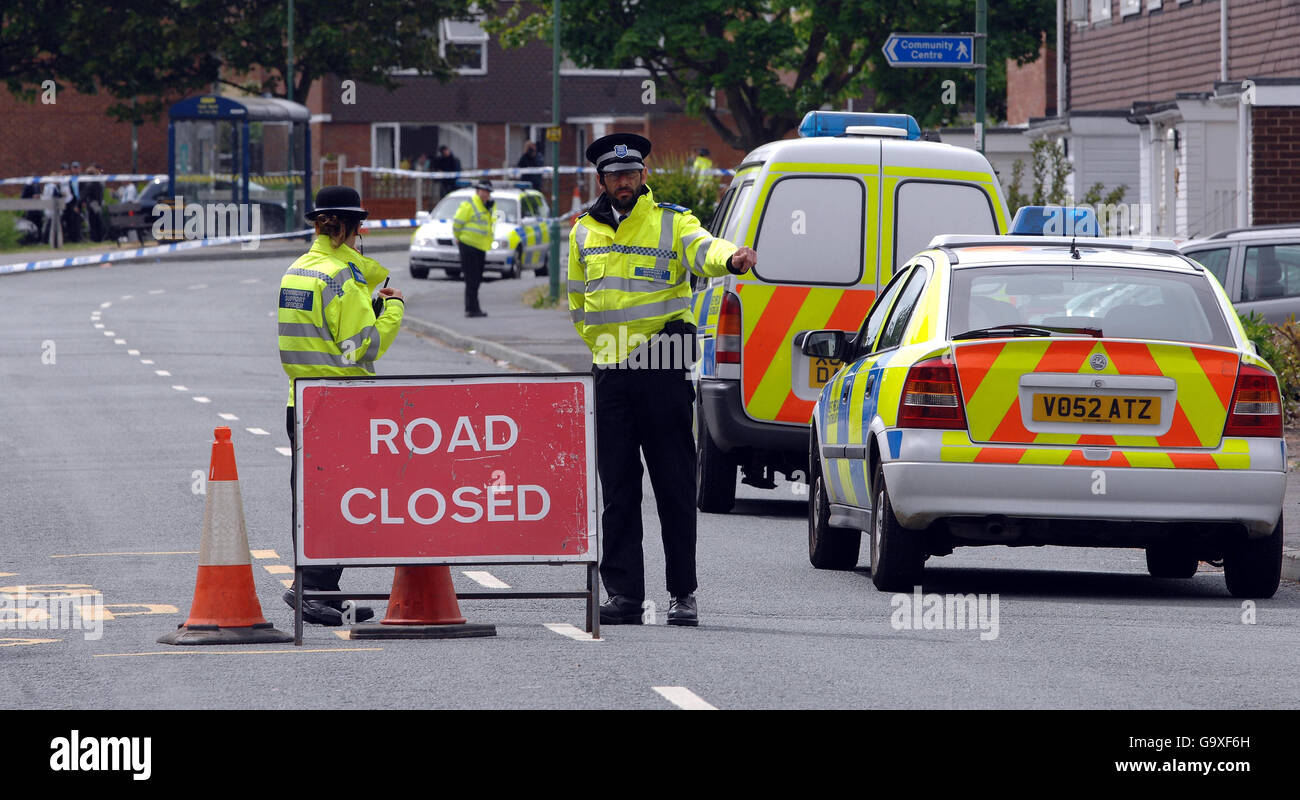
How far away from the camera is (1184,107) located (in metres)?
29.6

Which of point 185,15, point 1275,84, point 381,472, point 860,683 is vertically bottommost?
point 860,683

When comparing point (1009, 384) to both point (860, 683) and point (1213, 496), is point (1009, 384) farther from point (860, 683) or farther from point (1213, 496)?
point (860, 683)

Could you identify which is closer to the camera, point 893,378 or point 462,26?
point 893,378

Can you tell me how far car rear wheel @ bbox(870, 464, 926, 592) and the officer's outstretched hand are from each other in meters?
1.67

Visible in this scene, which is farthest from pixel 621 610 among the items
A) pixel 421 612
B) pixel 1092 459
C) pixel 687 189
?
pixel 687 189

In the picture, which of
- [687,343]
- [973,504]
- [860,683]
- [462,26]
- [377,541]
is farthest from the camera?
[462,26]

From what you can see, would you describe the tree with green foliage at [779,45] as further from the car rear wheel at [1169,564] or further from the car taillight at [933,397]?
the car taillight at [933,397]

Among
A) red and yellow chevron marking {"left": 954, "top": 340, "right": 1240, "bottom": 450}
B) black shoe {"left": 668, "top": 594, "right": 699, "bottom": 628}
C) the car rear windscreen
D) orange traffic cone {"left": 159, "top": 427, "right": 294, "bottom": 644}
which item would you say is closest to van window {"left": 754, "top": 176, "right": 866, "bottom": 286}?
the car rear windscreen

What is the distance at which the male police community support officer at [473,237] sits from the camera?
30.8m

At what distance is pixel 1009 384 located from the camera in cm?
1031

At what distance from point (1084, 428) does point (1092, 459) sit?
14 cm

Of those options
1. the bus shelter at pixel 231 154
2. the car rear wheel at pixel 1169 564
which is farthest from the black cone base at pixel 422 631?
the bus shelter at pixel 231 154

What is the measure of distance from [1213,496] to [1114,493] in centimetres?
43

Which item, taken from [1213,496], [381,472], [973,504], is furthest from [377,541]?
[1213,496]
